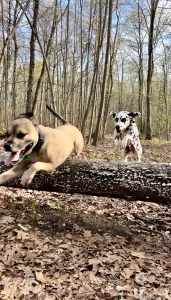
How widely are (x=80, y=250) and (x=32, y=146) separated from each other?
6.00 ft

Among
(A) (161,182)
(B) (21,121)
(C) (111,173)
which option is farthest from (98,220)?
(B) (21,121)

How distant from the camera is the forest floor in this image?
3293 millimetres

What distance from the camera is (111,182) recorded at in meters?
4.87

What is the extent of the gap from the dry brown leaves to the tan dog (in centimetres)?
107

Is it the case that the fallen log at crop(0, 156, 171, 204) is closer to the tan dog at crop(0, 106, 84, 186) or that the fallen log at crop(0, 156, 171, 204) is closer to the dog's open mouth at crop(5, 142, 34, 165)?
the tan dog at crop(0, 106, 84, 186)

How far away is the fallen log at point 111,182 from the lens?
4816mm

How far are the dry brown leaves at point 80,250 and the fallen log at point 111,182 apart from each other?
642 mm

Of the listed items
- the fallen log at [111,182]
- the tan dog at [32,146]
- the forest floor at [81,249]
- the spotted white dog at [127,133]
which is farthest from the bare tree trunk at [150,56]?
the tan dog at [32,146]

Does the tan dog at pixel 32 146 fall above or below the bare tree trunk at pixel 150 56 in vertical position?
below

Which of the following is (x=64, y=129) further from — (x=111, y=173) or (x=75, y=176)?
(x=111, y=173)

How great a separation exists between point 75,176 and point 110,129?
4384 cm

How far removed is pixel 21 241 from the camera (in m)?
4.15

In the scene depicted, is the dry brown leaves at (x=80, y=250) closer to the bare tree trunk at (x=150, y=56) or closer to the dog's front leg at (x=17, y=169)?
the dog's front leg at (x=17, y=169)

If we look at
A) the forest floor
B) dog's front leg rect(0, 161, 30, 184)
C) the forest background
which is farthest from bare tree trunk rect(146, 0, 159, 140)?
dog's front leg rect(0, 161, 30, 184)
